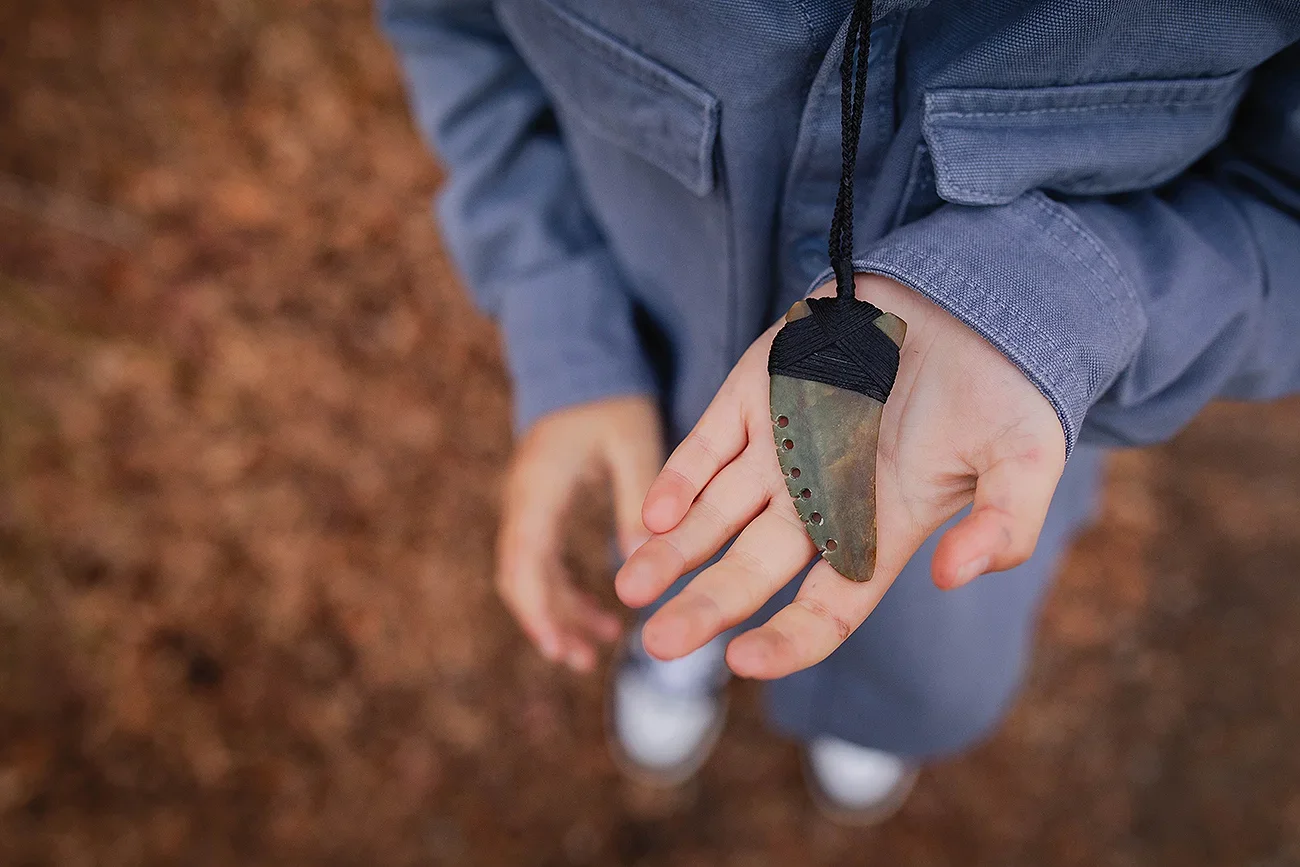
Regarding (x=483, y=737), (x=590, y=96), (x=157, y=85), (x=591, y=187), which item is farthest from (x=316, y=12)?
(x=483, y=737)

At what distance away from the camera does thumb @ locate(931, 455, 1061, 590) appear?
64 centimetres

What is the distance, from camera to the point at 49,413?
195cm

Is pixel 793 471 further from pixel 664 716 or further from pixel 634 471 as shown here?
pixel 664 716

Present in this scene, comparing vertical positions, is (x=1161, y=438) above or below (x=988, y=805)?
above

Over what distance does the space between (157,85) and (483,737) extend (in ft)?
5.72

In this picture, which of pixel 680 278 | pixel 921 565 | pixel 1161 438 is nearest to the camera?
pixel 1161 438

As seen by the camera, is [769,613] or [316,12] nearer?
[769,613]

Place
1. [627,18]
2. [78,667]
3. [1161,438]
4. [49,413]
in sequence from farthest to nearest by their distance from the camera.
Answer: [49,413] → [78,667] → [1161,438] → [627,18]

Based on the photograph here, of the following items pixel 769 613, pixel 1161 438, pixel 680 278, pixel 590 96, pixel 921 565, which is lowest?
pixel 769 613

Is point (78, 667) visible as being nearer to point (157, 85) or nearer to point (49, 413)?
point (49, 413)

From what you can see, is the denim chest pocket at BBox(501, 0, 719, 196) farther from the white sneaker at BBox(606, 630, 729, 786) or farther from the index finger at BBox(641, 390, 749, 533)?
the white sneaker at BBox(606, 630, 729, 786)

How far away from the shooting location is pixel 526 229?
1166mm

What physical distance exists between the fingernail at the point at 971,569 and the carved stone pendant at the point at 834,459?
0.28 feet

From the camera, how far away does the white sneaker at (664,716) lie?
181cm
